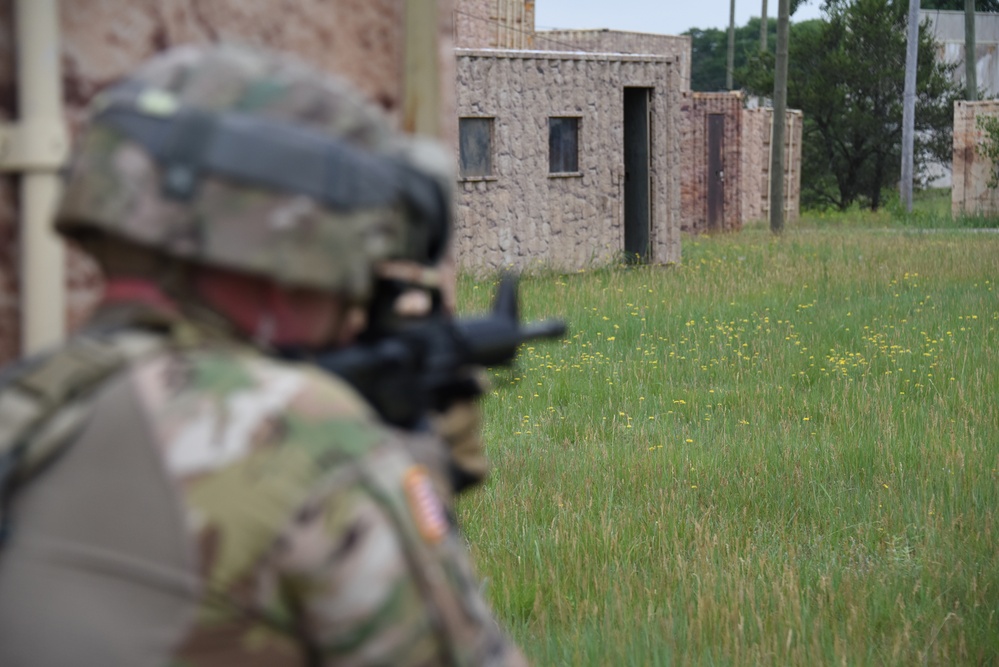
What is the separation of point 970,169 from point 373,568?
26.2m

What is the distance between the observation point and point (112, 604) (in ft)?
3.84

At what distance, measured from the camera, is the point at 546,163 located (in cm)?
1518

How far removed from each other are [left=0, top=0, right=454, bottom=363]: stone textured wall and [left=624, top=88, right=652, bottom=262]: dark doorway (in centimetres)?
1424

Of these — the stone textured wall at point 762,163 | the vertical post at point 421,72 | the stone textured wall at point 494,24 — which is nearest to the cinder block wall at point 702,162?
the stone textured wall at point 762,163

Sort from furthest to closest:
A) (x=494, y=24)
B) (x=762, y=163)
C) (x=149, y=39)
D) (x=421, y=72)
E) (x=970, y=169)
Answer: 1. (x=762, y=163)
2. (x=970, y=169)
3. (x=494, y=24)
4. (x=421, y=72)
5. (x=149, y=39)

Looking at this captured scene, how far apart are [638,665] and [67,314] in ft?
6.77

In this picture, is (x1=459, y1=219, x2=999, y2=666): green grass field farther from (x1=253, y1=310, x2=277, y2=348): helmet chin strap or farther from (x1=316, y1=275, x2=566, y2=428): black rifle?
(x1=253, y1=310, x2=277, y2=348): helmet chin strap

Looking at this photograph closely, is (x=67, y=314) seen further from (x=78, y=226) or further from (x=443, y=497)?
(x=443, y=497)

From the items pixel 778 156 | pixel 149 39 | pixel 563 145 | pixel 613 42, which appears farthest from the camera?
pixel 613 42

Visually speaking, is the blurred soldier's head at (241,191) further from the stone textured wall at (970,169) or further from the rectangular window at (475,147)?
the stone textured wall at (970,169)

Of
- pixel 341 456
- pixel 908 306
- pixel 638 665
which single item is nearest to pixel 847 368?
pixel 908 306

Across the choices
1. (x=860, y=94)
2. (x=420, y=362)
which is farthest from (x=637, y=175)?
(x=420, y=362)

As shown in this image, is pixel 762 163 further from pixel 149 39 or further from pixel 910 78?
pixel 149 39

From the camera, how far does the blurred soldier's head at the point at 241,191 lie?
127cm
